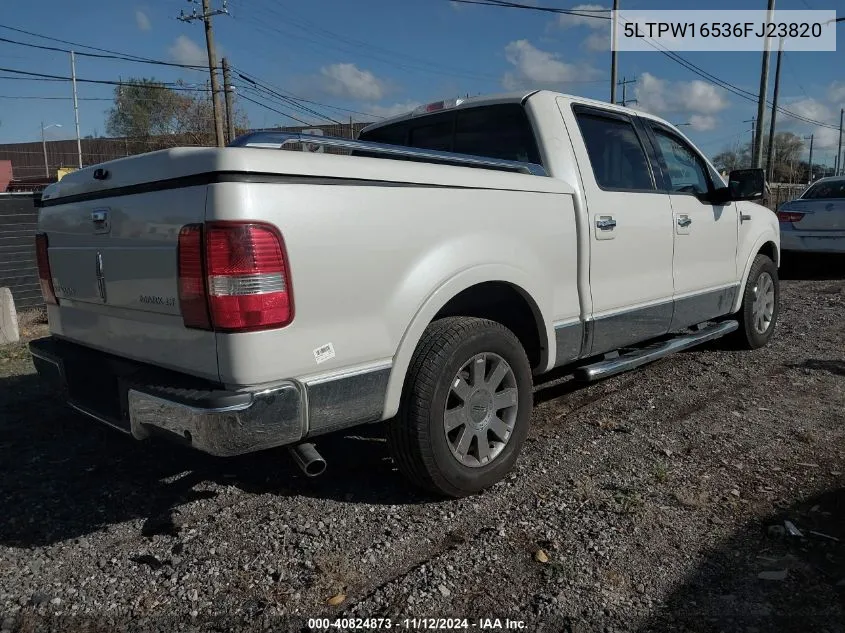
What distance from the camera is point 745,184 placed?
5062 millimetres

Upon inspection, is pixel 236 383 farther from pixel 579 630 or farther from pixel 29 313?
pixel 29 313

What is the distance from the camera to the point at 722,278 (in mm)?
5191

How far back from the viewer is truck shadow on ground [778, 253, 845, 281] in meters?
11.3

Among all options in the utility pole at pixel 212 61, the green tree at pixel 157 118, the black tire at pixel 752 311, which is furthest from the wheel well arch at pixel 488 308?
the green tree at pixel 157 118

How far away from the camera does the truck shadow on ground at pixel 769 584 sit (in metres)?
2.30

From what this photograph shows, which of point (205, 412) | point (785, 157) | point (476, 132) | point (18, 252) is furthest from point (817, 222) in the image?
point (785, 157)

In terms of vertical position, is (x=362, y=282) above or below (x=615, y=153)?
below

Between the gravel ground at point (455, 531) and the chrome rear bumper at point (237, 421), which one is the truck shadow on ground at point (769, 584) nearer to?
the gravel ground at point (455, 531)

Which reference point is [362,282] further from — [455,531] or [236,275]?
[455,531]

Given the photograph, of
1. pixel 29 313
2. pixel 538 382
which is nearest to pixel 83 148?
pixel 29 313

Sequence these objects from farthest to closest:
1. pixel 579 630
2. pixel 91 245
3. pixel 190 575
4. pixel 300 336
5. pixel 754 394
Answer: pixel 754 394
pixel 91 245
pixel 190 575
pixel 300 336
pixel 579 630

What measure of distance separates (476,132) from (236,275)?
239 cm

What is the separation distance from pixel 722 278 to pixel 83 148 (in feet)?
200

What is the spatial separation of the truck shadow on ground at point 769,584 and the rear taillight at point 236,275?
5.52ft
